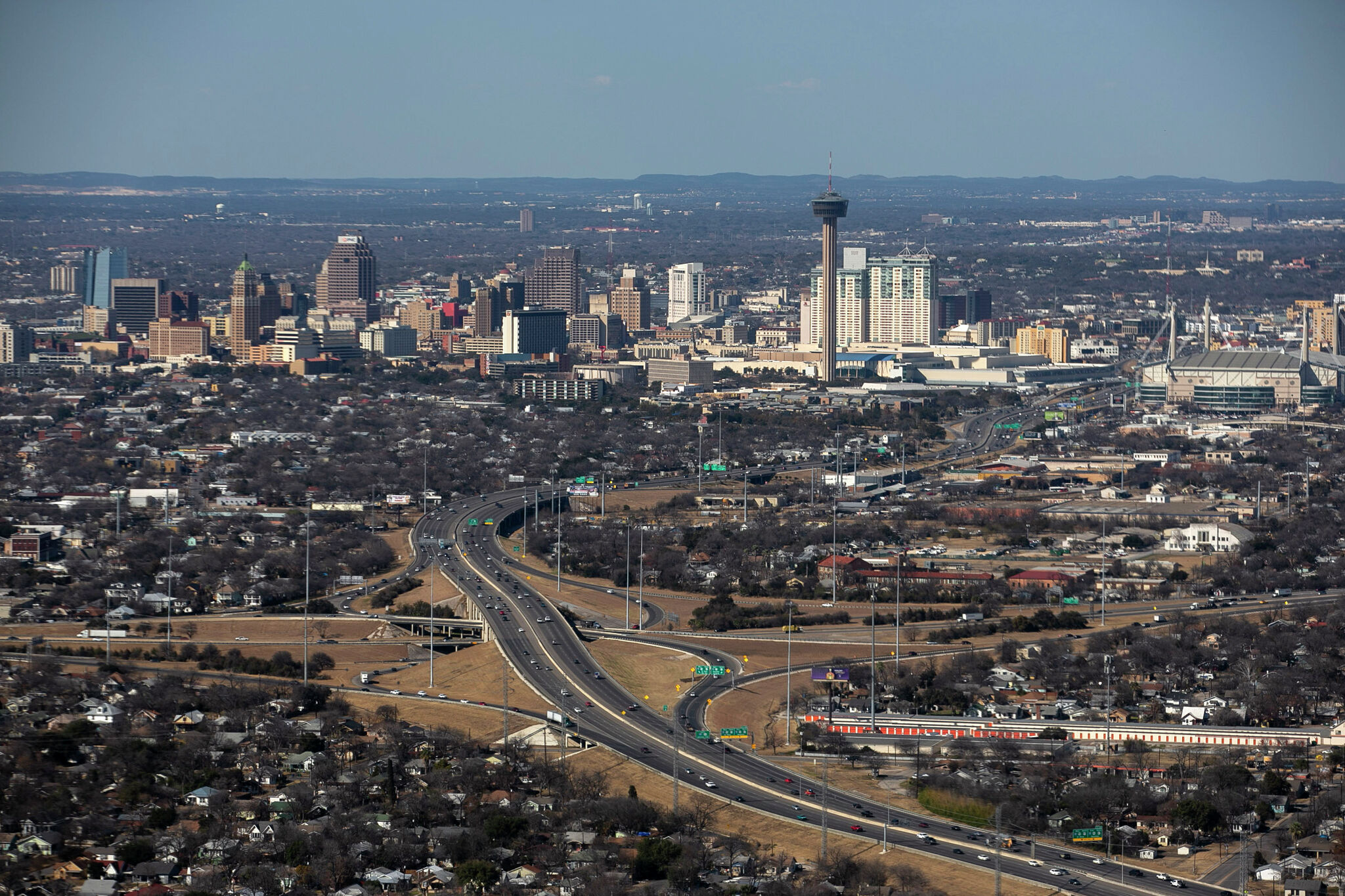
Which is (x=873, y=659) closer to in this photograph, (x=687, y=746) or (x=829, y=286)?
(x=687, y=746)

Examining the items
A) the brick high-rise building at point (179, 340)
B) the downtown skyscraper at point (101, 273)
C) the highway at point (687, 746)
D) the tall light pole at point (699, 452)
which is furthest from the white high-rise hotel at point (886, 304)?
the highway at point (687, 746)

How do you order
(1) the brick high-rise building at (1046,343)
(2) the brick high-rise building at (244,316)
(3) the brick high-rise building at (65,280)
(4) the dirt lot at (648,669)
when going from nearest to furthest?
(4) the dirt lot at (648,669) < (2) the brick high-rise building at (244,316) < (1) the brick high-rise building at (1046,343) < (3) the brick high-rise building at (65,280)

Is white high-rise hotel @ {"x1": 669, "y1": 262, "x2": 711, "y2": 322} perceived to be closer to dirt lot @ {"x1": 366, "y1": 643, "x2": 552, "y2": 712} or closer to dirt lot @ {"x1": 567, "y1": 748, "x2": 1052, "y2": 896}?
dirt lot @ {"x1": 366, "y1": 643, "x2": 552, "y2": 712}

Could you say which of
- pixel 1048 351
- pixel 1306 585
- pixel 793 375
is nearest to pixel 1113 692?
pixel 1306 585

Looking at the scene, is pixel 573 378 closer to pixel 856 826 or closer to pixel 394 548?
pixel 394 548

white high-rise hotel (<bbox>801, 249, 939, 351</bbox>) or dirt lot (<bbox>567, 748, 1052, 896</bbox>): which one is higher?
white high-rise hotel (<bbox>801, 249, 939, 351</bbox>)

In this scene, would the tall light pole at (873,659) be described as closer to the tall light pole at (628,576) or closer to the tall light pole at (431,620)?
the tall light pole at (628,576)

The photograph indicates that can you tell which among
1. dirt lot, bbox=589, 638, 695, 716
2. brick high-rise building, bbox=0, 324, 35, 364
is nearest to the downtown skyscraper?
brick high-rise building, bbox=0, 324, 35, 364
